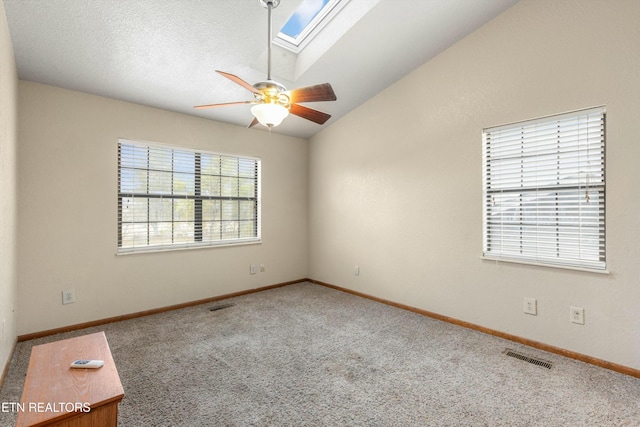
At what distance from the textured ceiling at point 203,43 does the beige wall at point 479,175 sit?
44 cm

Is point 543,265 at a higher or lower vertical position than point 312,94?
lower

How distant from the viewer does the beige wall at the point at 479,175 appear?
2324 millimetres

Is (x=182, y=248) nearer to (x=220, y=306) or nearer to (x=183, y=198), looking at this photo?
(x=183, y=198)

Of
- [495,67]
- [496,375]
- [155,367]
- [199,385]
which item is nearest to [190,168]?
[155,367]

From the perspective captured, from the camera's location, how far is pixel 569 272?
258 centimetres

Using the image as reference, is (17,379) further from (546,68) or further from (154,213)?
(546,68)

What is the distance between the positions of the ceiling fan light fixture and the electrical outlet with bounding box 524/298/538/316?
8.85 ft

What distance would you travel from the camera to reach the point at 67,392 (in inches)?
52.1

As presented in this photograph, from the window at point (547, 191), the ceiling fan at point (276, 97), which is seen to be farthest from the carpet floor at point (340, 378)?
the ceiling fan at point (276, 97)

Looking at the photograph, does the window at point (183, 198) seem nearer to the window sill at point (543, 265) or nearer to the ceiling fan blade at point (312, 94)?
the ceiling fan blade at point (312, 94)

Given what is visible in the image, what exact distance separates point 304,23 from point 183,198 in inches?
98.0

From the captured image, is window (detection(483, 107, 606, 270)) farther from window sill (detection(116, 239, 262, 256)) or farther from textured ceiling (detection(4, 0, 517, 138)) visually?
window sill (detection(116, 239, 262, 256))

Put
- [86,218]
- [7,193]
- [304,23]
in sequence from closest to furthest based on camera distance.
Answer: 1. [7,193]
2. [304,23]
3. [86,218]

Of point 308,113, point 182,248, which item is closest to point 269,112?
point 308,113
